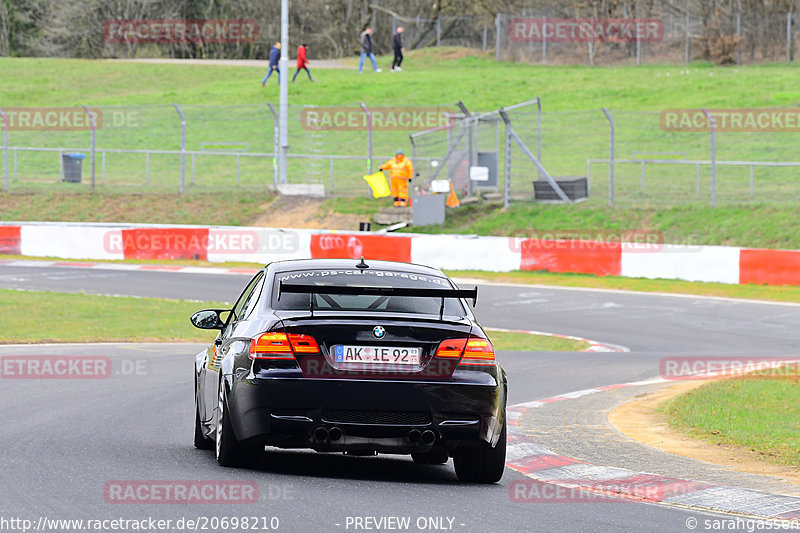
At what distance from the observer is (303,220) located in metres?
35.2

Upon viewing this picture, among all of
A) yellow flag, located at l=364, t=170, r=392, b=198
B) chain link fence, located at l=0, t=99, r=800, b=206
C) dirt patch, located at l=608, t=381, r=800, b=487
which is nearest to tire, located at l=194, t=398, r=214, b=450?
dirt patch, located at l=608, t=381, r=800, b=487

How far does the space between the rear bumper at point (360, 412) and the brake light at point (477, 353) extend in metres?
0.10

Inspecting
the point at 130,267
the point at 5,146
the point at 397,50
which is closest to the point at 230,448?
the point at 130,267

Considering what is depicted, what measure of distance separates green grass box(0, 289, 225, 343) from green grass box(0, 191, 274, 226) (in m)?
12.5

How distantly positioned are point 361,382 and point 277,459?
1.43 meters

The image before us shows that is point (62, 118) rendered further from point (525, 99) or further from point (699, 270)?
point (699, 270)

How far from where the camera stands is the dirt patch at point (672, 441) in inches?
356

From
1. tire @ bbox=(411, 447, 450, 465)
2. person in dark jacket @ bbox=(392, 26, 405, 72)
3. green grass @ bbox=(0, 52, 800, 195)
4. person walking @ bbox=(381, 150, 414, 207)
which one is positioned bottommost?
tire @ bbox=(411, 447, 450, 465)

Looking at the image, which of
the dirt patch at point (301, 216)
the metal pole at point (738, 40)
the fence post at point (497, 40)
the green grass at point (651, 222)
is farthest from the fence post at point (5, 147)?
the metal pole at point (738, 40)

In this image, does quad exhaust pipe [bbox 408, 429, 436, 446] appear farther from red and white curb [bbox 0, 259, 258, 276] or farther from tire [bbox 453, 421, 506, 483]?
red and white curb [bbox 0, 259, 258, 276]

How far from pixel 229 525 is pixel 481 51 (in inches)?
2329

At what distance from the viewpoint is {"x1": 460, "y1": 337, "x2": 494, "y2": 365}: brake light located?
771cm

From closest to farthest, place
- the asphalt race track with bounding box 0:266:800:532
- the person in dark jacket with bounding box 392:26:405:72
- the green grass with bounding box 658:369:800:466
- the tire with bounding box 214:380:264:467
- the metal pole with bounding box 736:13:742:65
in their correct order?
the asphalt race track with bounding box 0:266:800:532, the tire with bounding box 214:380:264:467, the green grass with bounding box 658:369:800:466, the metal pole with bounding box 736:13:742:65, the person in dark jacket with bounding box 392:26:405:72

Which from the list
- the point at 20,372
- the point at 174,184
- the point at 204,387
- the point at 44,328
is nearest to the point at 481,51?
the point at 174,184
